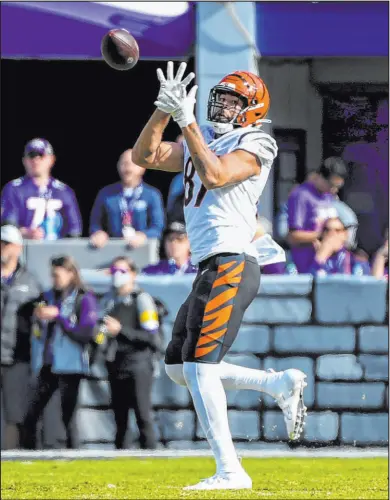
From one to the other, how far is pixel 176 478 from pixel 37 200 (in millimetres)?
3840

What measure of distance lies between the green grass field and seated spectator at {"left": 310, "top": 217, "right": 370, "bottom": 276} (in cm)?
213

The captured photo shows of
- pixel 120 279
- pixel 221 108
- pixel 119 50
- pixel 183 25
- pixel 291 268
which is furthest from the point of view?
pixel 183 25

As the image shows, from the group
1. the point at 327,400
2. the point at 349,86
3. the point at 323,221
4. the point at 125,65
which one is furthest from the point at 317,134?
the point at 125,65

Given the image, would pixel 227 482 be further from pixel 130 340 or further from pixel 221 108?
pixel 130 340

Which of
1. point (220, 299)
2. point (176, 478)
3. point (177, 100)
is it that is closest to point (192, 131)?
point (177, 100)

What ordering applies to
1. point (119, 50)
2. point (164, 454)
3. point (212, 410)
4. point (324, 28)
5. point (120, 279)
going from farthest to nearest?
point (324, 28), point (120, 279), point (164, 454), point (119, 50), point (212, 410)

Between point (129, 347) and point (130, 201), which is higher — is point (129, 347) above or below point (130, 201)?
below

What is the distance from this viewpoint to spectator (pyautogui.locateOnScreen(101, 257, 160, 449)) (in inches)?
440

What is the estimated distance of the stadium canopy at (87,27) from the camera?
13211mm

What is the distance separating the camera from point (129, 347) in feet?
36.7

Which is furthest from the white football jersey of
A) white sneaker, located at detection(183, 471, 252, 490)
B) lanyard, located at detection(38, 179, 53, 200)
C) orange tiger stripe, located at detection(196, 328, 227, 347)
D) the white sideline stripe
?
lanyard, located at detection(38, 179, 53, 200)

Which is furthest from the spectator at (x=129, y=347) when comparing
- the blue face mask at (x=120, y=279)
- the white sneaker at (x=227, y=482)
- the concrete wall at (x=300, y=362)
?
the white sneaker at (x=227, y=482)

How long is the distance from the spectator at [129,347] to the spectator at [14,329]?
0.68m

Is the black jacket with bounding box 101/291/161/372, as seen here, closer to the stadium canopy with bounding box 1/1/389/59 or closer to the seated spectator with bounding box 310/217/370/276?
the seated spectator with bounding box 310/217/370/276
